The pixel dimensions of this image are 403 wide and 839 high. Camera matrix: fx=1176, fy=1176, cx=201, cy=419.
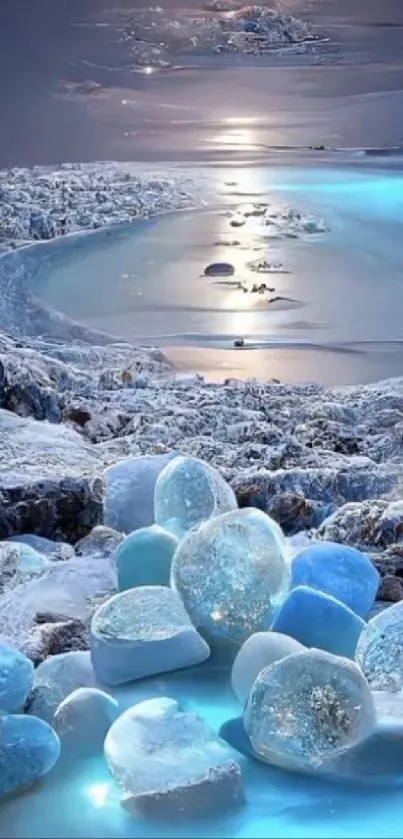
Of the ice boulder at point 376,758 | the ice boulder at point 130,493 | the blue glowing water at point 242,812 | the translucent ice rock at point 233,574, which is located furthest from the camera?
the ice boulder at point 130,493

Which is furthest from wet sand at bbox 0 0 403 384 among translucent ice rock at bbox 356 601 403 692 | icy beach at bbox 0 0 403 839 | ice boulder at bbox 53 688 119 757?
ice boulder at bbox 53 688 119 757

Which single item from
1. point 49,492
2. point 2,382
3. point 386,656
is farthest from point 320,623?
point 2,382

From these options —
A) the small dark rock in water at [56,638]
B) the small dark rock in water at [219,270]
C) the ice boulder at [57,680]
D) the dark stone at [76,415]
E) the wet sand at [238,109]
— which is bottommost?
the small dark rock in water at [56,638]

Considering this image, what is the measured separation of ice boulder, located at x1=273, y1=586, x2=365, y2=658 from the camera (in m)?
1.42

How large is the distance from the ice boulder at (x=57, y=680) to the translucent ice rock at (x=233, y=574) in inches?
5.7

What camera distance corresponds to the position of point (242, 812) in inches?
45.3

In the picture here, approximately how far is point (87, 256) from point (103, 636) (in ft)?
2.80

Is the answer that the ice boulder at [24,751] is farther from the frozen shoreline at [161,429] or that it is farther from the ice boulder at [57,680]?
the frozen shoreline at [161,429]

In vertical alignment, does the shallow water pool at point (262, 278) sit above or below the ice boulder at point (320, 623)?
above

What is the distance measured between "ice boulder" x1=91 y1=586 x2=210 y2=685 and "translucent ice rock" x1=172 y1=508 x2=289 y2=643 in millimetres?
30

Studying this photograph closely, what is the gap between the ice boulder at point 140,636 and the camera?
1369mm

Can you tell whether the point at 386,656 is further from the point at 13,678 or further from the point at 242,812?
the point at 13,678

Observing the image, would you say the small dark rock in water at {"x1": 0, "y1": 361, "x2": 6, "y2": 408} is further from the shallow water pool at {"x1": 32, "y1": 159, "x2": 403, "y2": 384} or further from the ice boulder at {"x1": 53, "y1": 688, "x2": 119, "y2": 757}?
the ice boulder at {"x1": 53, "y1": 688, "x2": 119, "y2": 757}

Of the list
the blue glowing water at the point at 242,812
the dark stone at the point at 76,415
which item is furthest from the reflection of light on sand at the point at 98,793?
the dark stone at the point at 76,415
